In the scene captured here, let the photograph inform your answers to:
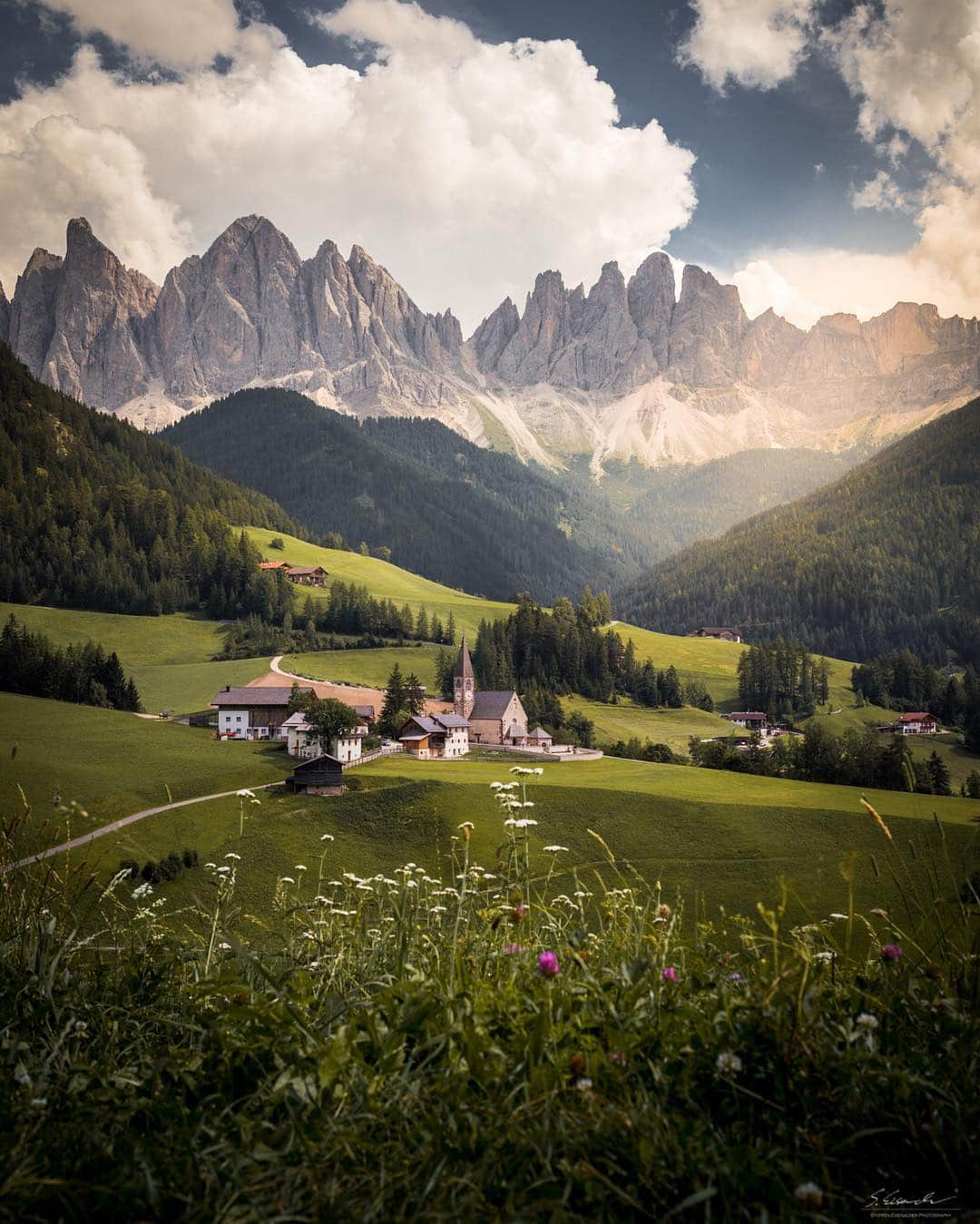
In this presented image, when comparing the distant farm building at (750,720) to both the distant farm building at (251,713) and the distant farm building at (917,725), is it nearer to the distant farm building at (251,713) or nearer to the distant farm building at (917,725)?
the distant farm building at (917,725)

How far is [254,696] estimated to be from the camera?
8631 cm

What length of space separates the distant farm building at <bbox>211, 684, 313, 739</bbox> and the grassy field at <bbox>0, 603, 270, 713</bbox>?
25.8 feet

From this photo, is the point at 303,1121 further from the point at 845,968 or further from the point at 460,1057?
the point at 845,968

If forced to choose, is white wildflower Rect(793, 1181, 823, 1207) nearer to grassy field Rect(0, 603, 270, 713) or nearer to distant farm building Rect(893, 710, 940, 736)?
grassy field Rect(0, 603, 270, 713)

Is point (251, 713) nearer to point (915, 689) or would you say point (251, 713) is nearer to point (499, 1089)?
point (499, 1089)

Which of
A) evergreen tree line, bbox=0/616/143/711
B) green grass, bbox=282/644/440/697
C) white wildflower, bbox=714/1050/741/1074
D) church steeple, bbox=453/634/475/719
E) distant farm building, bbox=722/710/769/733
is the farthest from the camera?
distant farm building, bbox=722/710/769/733

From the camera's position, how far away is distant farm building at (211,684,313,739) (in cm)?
8288

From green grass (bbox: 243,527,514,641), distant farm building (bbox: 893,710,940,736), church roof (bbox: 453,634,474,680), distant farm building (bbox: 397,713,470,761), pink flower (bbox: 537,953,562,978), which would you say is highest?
green grass (bbox: 243,527,514,641)

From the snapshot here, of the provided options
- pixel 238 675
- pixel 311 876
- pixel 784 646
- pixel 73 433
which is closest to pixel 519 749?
pixel 238 675

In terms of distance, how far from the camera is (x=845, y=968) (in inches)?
179

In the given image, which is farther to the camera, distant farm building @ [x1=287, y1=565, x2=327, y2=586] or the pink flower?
distant farm building @ [x1=287, y1=565, x2=327, y2=586]

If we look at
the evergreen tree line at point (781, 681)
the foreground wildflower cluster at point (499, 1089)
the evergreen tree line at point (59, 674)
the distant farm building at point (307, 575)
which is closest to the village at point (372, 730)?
the evergreen tree line at point (59, 674)

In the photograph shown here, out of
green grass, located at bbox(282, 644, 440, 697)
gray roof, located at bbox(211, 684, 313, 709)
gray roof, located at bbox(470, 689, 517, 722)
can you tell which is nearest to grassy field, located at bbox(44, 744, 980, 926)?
gray roof, located at bbox(211, 684, 313, 709)

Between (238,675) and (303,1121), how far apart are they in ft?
347
